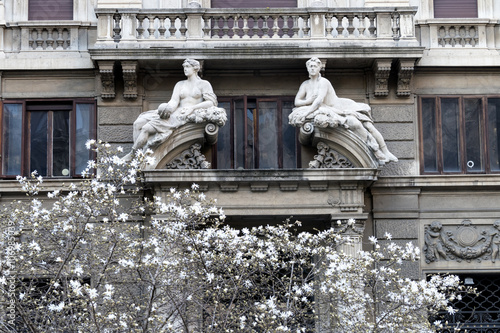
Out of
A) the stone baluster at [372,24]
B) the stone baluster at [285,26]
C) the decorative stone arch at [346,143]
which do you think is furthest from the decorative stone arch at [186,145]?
the stone baluster at [372,24]

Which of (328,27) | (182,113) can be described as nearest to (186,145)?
(182,113)

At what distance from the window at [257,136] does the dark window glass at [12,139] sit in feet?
14.6

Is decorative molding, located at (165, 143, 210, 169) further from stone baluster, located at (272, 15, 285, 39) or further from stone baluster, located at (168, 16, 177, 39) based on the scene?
stone baluster, located at (272, 15, 285, 39)

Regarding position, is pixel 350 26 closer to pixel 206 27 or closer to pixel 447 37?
pixel 447 37

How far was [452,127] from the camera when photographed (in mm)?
22344

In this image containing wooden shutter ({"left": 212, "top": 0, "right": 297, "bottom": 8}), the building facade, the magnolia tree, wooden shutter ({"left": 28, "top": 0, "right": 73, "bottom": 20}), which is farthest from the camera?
wooden shutter ({"left": 212, "top": 0, "right": 297, "bottom": 8})

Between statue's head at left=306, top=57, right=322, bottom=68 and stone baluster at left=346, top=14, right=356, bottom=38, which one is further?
stone baluster at left=346, top=14, right=356, bottom=38

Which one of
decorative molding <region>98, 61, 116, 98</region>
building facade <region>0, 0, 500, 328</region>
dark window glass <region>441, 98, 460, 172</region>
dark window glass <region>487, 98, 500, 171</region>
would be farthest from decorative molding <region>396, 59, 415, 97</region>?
decorative molding <region>98, 61, 116, 98</region>

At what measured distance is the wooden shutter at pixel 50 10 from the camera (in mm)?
22844

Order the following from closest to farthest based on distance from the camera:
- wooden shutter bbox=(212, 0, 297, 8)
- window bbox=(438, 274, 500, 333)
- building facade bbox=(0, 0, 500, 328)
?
1. window bbox=(438, 274, 500, 333)
2. building facade bbox=(0, 0, 500, 328)
3. wooden shutter bbox=(212, 0, 297, 8)

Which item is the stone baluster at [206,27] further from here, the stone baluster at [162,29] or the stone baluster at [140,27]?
the stone baluster at [140,27]

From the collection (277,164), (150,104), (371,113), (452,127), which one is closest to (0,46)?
(150,104)

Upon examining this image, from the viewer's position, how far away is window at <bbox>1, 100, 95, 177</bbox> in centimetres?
2205

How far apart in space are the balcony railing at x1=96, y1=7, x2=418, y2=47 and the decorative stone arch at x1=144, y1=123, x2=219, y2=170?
2130 mm
